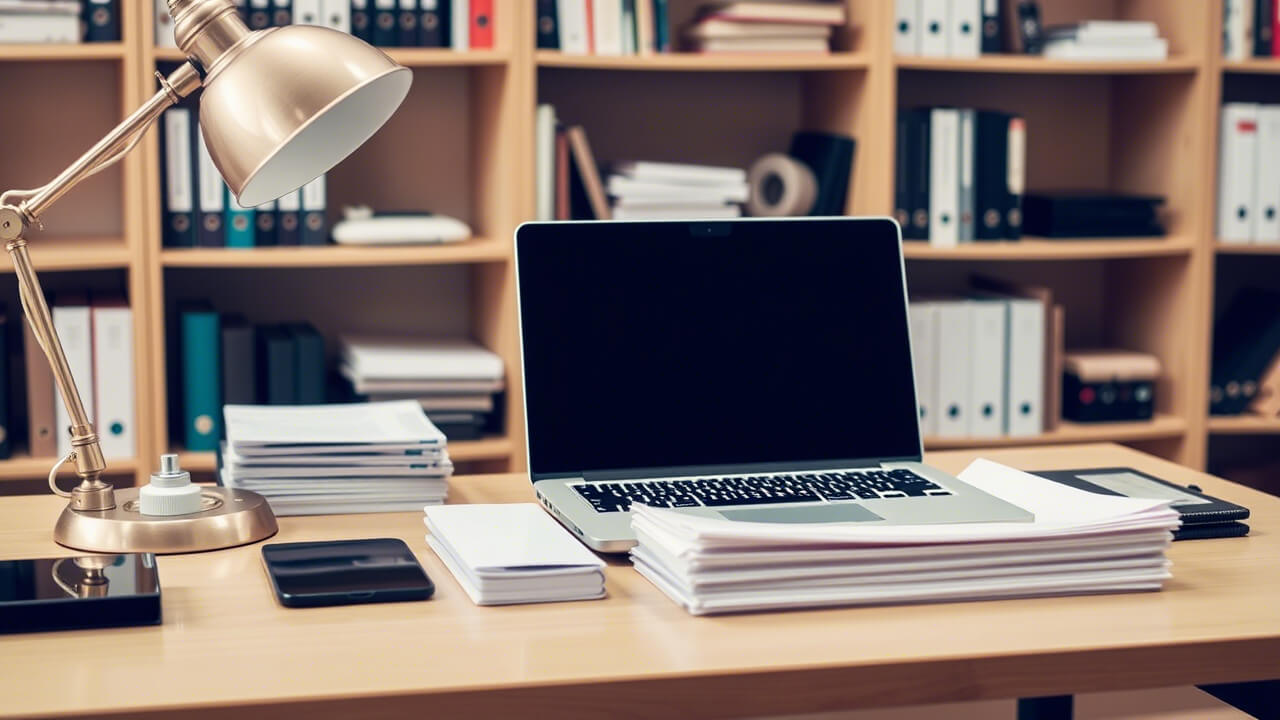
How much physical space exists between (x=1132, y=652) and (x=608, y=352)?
611mm

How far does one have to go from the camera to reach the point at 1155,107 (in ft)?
10.0

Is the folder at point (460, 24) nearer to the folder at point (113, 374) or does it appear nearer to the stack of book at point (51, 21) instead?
the stack of book at point (51, 21)

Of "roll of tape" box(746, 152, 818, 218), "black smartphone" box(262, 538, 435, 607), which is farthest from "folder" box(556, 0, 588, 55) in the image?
"black smartphone" box(262, 538, 435, 607)

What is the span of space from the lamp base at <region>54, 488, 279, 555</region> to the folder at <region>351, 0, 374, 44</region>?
4.74 ft

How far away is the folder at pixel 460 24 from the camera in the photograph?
8.69ft

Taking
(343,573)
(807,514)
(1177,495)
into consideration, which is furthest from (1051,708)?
(343,573)

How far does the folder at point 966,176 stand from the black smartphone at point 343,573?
182 centimetres

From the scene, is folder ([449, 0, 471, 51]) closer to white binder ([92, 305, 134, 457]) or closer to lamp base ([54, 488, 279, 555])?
white binder ([92, 305, 134, 457])

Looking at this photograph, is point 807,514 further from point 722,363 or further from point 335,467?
point 335,467

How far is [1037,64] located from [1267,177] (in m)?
0.55

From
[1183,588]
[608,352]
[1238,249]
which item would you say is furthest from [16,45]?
[1238,249]

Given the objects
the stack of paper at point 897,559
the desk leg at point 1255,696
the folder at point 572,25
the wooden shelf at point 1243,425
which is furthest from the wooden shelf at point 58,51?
the wooden shelf at point 1243,425

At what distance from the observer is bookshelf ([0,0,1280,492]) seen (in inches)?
102

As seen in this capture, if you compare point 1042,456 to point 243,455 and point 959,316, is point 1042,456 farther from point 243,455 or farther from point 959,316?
point 959,316
